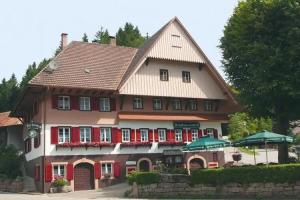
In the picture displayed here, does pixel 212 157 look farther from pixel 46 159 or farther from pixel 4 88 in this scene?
pixel 4 88

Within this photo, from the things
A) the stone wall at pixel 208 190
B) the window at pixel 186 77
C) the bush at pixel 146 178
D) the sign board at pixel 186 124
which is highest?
the window at pixel 186 77

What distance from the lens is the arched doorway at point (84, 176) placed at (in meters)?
35.1

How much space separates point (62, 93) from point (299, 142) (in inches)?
1360

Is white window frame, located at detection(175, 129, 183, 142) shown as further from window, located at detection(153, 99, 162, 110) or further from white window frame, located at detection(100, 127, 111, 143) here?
white window frame, located at detection(100, 127, 111, 143)

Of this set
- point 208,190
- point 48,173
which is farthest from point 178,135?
point 208,190

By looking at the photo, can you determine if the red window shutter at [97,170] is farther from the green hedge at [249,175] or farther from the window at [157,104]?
the green hedge at [249,175]

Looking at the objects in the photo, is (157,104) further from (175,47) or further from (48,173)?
(48,173)

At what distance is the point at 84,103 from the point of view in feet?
119

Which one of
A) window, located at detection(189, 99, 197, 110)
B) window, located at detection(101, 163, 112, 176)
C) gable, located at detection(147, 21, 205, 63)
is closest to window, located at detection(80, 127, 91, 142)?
window, located at detection(101, 163, 112, 176)

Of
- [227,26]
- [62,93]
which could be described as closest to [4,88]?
[62,93]

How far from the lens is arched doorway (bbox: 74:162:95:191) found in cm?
3512

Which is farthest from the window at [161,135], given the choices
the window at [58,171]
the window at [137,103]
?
the window at [58,171]

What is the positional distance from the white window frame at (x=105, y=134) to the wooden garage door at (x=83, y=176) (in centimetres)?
225

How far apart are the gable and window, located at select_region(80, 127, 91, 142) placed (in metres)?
7.58
